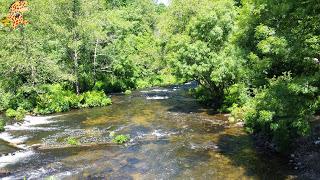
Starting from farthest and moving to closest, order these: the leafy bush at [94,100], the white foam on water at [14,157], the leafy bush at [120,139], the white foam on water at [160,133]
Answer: the leafy bush at [94,100] < the white foam on water at [160,133] < the leafy bush at [120,139] < the white foam on water at [14,157]

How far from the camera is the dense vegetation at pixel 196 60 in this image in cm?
1582

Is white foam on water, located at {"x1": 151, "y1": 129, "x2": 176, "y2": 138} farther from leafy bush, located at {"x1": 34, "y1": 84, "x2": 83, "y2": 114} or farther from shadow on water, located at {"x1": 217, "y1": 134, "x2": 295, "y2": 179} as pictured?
leafy bush, located at {"x1": 34, "y1": 84, "x2": 83, "y2": 114}

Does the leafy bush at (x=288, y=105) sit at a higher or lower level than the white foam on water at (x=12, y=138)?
higher

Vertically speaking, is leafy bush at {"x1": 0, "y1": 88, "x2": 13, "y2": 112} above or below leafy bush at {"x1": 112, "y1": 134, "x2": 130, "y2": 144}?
above

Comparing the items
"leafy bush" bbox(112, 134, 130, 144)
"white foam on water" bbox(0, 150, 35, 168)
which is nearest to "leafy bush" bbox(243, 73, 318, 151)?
"leafy bush" bbox(112, 134, 130, 144)

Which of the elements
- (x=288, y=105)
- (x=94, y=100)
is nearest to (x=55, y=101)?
(x=94, y=100)

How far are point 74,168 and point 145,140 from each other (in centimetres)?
633

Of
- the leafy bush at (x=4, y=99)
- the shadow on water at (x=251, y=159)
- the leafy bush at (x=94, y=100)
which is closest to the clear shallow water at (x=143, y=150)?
the shadow on water at (x=251, y=159)

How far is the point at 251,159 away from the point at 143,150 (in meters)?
6.62

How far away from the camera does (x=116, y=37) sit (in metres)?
51.8

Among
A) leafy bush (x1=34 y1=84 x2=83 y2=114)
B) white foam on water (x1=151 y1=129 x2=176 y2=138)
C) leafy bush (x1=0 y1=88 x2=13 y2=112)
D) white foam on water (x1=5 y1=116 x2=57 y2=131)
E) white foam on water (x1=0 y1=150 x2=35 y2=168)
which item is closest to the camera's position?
white foam on water (x1=0 y1=150 x2=35 y2=168)

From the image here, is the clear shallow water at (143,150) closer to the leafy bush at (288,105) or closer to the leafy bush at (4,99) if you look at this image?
the leafy bush at (288,105)

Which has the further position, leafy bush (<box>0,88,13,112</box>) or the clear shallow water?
leafy bush (<box>0,88,13,112</box>)

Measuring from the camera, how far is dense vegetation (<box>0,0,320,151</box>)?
51.9 ft
